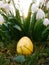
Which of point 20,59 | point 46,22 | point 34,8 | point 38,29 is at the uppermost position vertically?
point 34,8

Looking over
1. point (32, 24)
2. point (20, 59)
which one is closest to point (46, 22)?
point (32, 24)

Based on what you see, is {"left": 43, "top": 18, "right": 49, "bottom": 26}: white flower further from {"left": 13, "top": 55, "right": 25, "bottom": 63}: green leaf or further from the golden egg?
{"left": 13, "top": 55, "right": 25, "bottom": 63}: green leaf

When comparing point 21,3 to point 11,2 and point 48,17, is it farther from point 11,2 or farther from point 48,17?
point 48,17

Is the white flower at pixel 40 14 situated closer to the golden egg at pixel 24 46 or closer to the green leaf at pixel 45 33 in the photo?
the green leaf at pixel 45 33

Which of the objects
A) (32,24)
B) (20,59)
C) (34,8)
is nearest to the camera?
(20,59)

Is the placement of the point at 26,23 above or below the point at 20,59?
above

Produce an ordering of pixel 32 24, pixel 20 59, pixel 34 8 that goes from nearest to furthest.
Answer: pixel 20 59 → pixel 34 8 → pixel 32 24

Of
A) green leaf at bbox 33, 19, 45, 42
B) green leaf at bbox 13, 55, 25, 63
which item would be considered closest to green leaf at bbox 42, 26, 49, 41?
green leaf at bbox 33, 19, 45, 42

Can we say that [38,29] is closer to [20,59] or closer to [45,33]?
[45,33]

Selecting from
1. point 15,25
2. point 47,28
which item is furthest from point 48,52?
point 15,25
